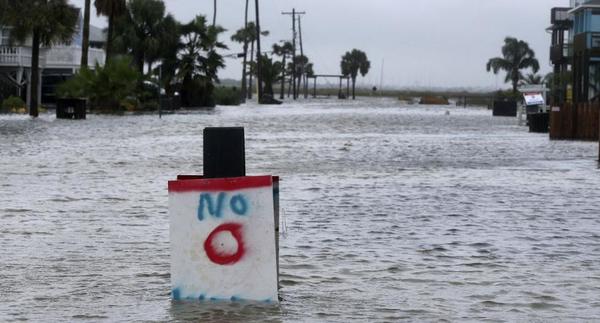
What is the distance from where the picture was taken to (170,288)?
837cm

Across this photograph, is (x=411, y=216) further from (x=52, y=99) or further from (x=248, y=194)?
(x=52, y=99)

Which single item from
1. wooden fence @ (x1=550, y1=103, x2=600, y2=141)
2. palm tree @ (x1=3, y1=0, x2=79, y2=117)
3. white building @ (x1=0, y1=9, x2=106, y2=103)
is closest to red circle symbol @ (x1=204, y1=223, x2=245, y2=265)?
wooden fence @ (x1=550, y1=103, x2=600, y2=141)

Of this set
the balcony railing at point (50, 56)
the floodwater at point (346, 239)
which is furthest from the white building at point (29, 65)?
the floodwater at point (346, 239)

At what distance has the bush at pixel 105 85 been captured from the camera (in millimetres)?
56094

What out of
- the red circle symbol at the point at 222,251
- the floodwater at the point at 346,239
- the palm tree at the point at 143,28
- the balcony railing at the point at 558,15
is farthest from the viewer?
the balcony railing at the point at 558,15

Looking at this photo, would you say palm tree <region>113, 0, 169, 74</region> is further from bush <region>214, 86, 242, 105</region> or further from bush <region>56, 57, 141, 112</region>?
bush <region>214, 86, 242, 105</region>

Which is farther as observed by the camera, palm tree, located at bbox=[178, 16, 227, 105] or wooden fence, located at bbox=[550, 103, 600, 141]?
palm tree, located at bbox=[178, 16, 227, 105]

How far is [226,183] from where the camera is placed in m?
7.41

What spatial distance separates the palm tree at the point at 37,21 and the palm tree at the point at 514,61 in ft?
266

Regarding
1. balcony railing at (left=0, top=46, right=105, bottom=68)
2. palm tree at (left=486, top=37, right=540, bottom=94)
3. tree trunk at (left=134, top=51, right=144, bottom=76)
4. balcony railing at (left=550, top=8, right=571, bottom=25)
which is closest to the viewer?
balcony railing at (left=0, top=46, right=105, bottom=68)

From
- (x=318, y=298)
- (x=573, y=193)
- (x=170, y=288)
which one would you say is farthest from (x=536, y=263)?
(x=573, y=193)

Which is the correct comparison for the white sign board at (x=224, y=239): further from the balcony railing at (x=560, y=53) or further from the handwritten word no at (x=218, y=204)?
the balcony railing at (x=560, y=53)

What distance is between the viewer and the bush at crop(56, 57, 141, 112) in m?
56.1

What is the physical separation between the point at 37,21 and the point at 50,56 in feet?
77.6
